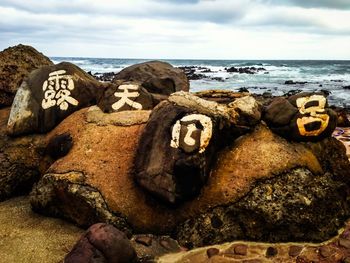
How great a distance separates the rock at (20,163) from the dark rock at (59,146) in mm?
168

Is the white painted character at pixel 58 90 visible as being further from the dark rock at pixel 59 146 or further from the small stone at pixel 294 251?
the small stone at pixel 294 251

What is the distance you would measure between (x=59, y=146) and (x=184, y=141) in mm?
2068

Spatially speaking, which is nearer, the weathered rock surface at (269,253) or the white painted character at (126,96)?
the weathered rock surface at (269,253)

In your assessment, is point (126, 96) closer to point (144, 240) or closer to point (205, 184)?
point (205, 184)

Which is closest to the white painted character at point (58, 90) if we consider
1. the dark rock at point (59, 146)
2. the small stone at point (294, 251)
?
the dark rock at point (59, 146)

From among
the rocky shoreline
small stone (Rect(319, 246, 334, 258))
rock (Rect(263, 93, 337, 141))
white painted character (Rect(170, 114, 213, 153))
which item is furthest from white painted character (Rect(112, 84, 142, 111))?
small stone (Rect(319, 246, 334, 258))

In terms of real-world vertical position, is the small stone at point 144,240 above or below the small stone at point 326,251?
below

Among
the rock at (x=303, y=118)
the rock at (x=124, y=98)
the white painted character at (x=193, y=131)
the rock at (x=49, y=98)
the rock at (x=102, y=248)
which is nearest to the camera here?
the rock at (x=102, y=248)

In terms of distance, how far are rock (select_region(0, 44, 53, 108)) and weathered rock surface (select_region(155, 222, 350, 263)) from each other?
4.89 meters

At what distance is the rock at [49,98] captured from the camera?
5.75 metres

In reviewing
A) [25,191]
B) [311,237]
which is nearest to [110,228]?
[311,237]

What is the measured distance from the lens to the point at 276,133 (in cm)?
468

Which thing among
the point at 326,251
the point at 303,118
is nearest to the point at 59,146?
the point at 303,118

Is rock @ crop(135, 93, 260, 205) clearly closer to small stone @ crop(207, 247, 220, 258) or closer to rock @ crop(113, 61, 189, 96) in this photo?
small stone @ crop(207, 247, 220, 258)
